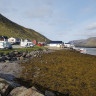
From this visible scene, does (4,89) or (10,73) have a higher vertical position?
(4,89)

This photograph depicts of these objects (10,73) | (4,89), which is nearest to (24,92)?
(4,89)

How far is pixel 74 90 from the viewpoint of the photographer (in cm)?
1044

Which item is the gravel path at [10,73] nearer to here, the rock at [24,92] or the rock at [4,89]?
the rock at [4,89]

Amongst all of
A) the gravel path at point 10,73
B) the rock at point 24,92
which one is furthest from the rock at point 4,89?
the gravel path at point 10,73

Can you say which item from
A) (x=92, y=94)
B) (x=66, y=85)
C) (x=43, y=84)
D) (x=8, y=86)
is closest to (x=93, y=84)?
(x=92, y=94)

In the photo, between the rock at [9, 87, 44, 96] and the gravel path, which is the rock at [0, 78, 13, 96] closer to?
the rock at [9, 87, 44, 96]

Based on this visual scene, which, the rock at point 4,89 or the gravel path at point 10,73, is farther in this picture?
the gravel path at point 10,73

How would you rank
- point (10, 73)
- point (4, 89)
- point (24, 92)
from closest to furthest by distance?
point (24, 92)
point (4, 89)
point (10, 73)

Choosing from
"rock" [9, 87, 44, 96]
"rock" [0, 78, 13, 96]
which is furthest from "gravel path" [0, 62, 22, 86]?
"rock" [9, 87, 44, 96]

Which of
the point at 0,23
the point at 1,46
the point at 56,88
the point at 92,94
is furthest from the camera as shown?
the point at 0,23

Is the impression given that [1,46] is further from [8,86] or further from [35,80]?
[8,86]

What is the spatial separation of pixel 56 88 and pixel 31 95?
170 inches

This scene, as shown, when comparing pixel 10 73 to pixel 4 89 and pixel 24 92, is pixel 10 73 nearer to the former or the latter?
pixel 4 89

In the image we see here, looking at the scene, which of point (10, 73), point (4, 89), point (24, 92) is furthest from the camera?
point (10, 73)
